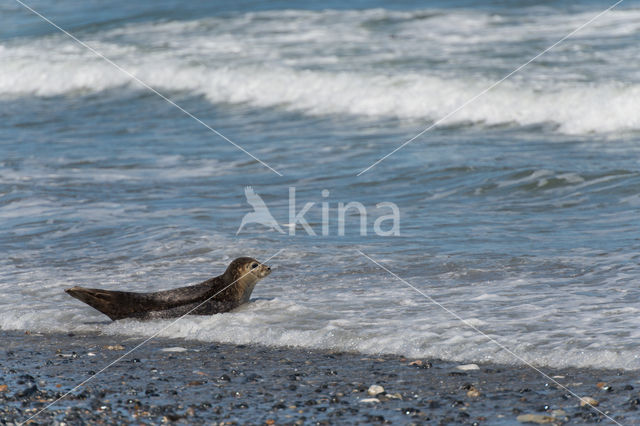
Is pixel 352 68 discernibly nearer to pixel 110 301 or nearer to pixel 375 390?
pixel 110 301

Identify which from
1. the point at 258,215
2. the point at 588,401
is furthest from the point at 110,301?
the point at 258,215

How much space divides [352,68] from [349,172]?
19.5ft

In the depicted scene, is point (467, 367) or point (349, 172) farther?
point (349, 172)

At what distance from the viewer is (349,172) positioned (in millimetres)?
9852

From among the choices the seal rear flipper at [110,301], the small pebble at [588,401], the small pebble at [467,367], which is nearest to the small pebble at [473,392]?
the small pebble at [467,367]

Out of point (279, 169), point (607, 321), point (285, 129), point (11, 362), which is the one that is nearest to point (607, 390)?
point (607, 321)

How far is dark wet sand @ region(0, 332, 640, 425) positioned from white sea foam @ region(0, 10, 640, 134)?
7.70m

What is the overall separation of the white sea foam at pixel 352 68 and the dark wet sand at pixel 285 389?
7702mm

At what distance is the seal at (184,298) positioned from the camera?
5.40m

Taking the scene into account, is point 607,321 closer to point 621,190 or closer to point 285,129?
point 621,190

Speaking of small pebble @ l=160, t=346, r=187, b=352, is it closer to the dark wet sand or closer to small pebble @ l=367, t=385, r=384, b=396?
the dark wet sand

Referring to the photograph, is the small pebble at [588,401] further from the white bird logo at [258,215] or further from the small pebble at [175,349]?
the white bird logo at [258,215]

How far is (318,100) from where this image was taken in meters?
14.1

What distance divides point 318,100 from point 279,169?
427 cm
